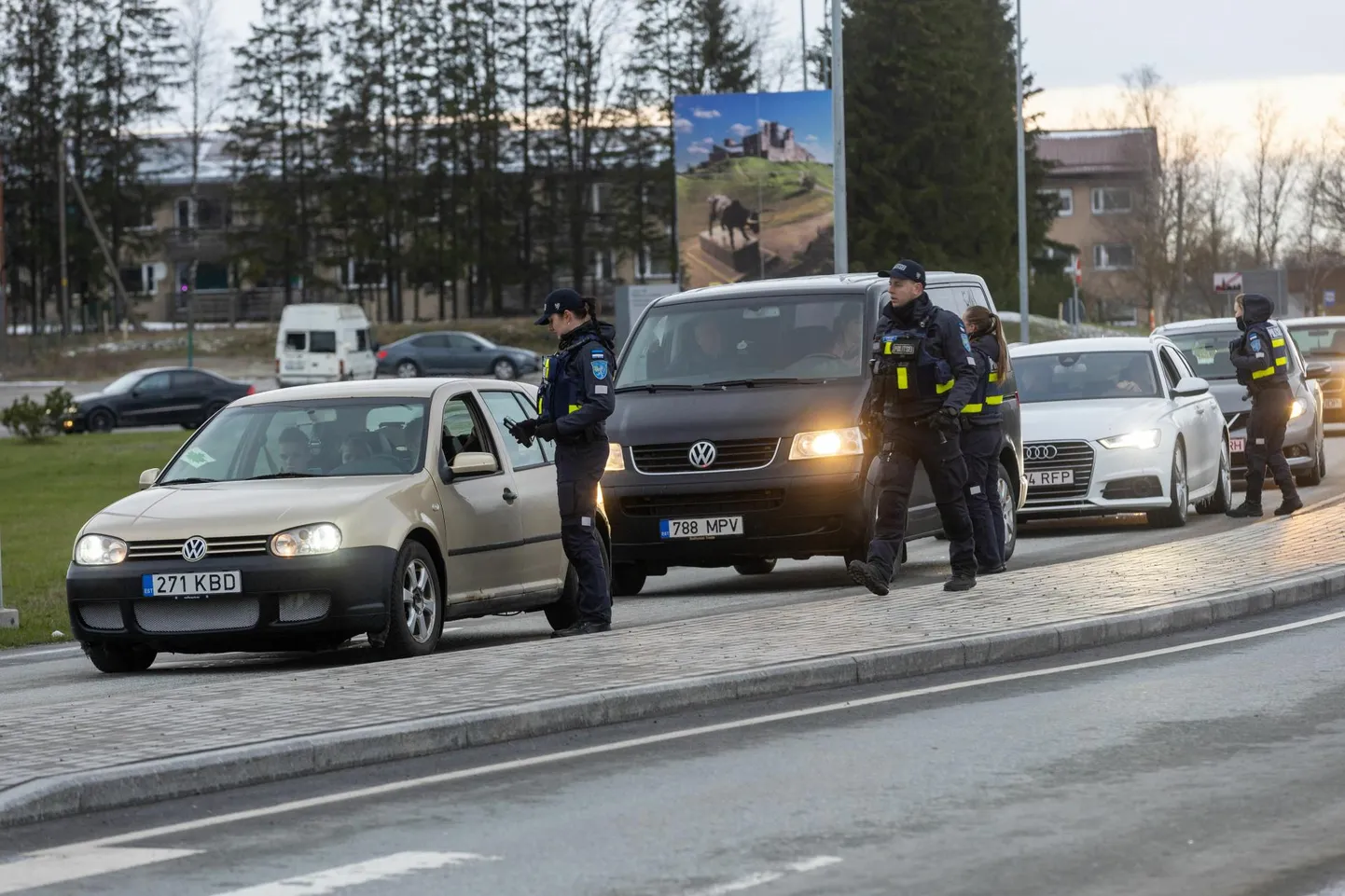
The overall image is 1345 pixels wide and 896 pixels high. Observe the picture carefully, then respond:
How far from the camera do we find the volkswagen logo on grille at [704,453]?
1493 centimetres

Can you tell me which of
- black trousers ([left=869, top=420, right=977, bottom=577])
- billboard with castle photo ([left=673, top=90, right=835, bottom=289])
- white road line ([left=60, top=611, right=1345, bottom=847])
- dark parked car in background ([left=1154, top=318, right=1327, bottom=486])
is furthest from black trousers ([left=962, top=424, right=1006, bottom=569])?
billboard with castle photo ([left=673, top=90, right=835, bottom=289])

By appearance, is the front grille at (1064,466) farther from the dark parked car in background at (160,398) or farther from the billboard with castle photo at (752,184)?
the dark parked car in background at (160,398)

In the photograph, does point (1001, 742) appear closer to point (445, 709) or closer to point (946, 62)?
point (445, 709)

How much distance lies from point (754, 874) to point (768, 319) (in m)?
10.2

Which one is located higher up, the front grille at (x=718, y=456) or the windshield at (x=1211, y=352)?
the windshield at (x=1211, y=352)

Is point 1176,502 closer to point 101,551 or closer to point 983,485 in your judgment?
point 983,485

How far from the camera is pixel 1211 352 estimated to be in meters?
25.1

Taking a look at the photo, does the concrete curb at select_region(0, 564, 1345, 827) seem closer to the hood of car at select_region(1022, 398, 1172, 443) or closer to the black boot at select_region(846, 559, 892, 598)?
the black boot at select_region(846, 559, 892, 598)

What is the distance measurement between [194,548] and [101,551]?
22.4 inches

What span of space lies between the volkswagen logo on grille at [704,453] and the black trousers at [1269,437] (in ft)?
20.9

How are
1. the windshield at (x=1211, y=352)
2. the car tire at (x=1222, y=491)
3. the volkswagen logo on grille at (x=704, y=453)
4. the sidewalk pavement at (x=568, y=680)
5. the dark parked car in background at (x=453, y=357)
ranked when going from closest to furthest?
the sidewalk pavement at (x=568, y=680) < the volkswagen logo on grille at (x=704, y=453) < the car tire at (x=1222, y=491) < the windshield at (x=1211, y=352) < the dark parked car in background at (x=453, y=357)

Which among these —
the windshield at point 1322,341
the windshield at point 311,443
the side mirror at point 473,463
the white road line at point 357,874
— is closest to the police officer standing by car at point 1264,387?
the side mirror at point 473,463

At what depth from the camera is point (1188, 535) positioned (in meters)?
19.0

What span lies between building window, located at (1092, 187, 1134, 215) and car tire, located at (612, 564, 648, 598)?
377 feet
